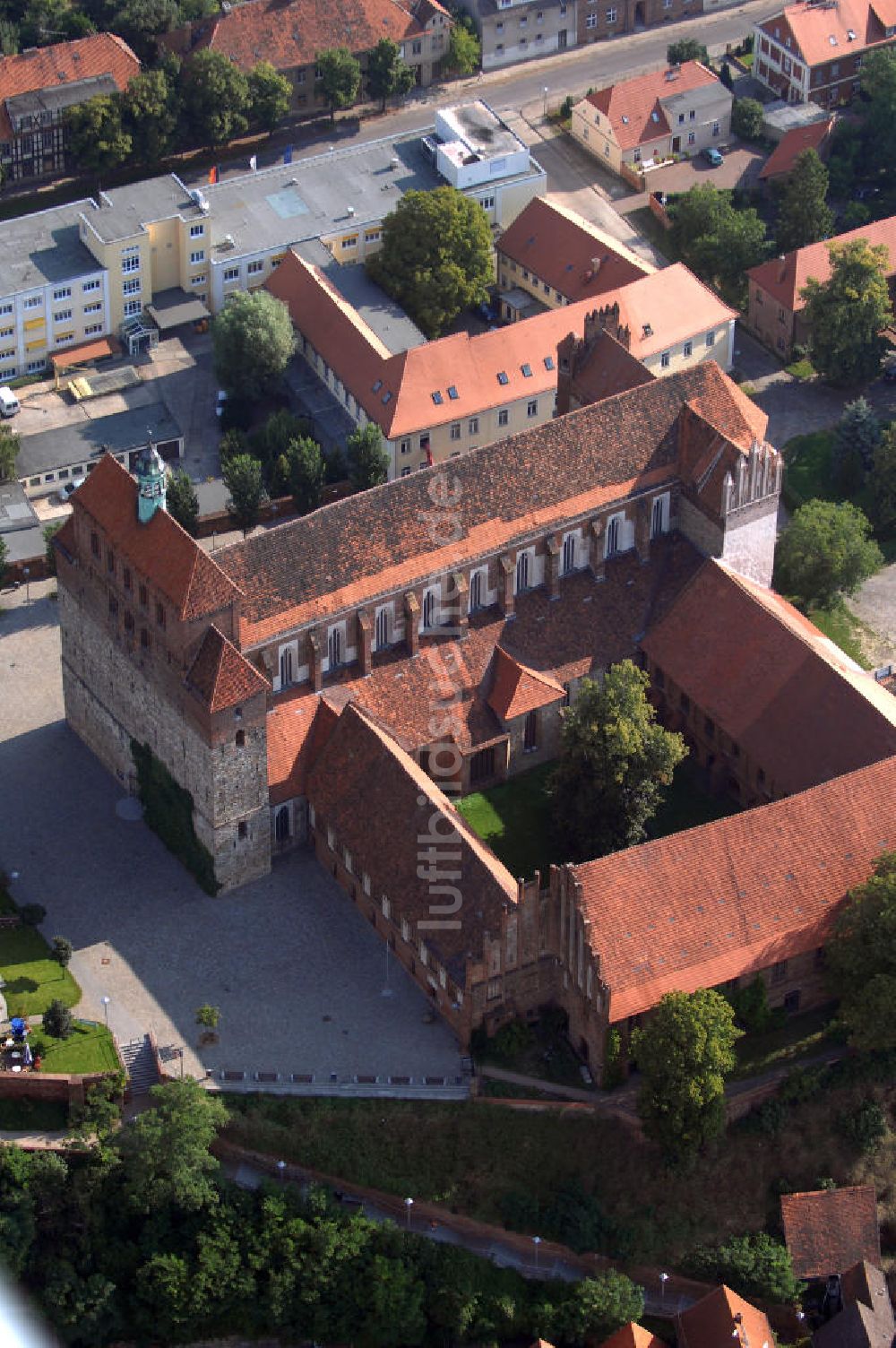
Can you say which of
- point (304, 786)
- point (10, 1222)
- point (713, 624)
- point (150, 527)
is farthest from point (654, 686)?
point (10, 1222)

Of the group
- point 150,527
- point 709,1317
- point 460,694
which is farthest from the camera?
point 460,694

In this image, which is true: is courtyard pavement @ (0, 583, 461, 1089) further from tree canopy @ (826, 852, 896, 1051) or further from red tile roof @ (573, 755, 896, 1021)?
tree canopy @ (826, 852, 896, 1051)

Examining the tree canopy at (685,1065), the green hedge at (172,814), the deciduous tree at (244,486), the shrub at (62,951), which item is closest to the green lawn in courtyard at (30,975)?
the shrub at (62,951)

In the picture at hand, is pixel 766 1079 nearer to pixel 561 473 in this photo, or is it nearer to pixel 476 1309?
pixel 476 1309

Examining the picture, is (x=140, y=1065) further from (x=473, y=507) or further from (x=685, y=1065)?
(x=473, y=507)

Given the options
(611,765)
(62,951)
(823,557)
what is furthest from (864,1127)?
(62,951)

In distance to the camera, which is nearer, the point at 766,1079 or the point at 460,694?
the point at 766,1079
